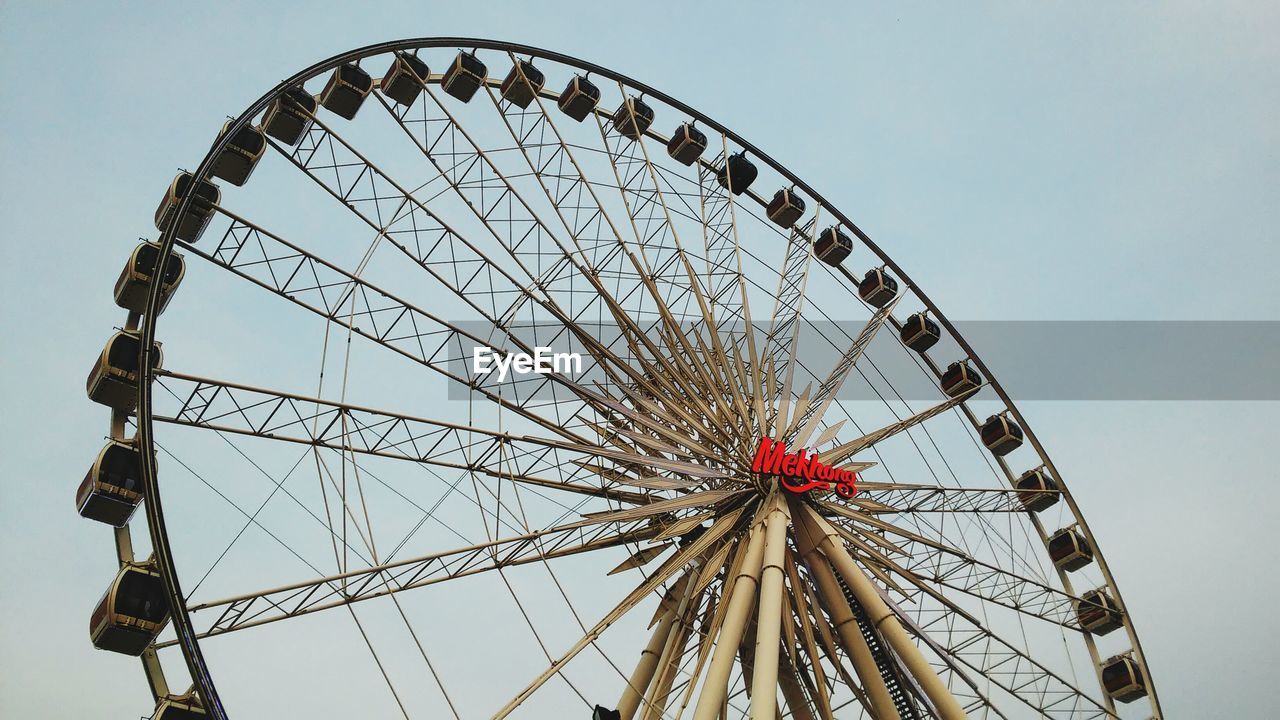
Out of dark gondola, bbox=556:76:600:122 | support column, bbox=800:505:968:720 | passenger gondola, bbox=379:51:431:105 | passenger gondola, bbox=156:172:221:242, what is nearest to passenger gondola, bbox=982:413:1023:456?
support column, bbox=800:505:968:720

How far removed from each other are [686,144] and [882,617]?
13.0 metres

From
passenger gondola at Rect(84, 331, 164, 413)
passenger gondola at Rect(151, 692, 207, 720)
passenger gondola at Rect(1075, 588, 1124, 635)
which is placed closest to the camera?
passenger gondola at Rect(151, 692, 207, 720)

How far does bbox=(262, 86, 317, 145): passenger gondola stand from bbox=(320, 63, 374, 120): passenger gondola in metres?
0.82

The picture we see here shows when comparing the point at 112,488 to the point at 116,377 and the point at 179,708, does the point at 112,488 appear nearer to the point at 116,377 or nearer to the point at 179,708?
the point at 116,377

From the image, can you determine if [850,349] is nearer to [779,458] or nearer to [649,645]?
[779,458]

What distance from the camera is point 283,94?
18.7 meters

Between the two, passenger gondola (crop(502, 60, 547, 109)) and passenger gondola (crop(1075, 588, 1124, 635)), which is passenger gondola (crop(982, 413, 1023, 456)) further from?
passenger gondola (crop(502, 60, 547, 109))

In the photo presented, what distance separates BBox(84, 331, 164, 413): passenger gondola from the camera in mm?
15492

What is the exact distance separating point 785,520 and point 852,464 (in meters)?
3.13

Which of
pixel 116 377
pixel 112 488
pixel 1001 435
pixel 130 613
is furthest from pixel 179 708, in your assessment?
pixel 1001 435

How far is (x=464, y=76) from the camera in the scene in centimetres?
2219

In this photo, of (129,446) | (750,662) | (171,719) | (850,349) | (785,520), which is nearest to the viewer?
(171,719)

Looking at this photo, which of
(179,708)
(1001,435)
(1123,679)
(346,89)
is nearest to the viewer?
(179,708)

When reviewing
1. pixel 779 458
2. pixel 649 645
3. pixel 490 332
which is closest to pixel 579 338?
pixel 490 332
